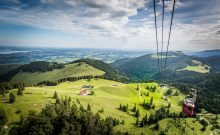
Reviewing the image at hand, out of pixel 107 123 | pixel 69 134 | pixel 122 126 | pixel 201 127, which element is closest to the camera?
pixel 69 134

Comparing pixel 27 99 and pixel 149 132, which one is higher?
pixel 27 99

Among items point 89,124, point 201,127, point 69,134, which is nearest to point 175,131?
point 201,127

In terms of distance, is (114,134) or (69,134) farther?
(114,134)

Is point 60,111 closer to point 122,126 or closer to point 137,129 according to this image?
point 122,126

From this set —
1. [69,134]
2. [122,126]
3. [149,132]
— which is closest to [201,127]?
[149,132]

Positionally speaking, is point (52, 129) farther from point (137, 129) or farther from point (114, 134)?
point (137, 129)

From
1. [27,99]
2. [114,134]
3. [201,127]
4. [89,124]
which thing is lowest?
[201,127]

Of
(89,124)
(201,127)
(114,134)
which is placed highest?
(89,124)

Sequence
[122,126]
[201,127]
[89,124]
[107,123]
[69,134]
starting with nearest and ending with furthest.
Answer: [69,134]
[89,124]
[107,123]
[122,126]
[201,127]

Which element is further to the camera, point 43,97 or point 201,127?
point 201,127
